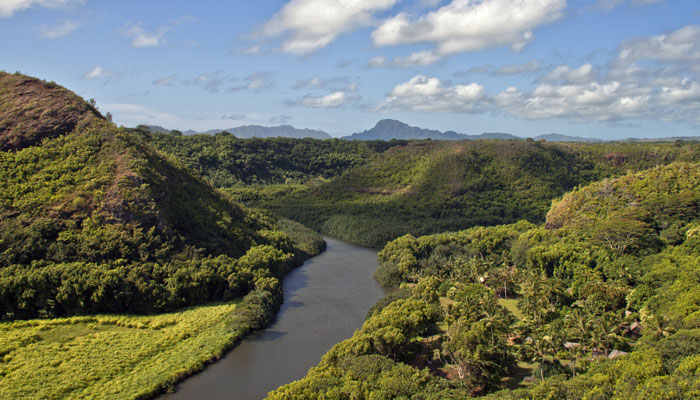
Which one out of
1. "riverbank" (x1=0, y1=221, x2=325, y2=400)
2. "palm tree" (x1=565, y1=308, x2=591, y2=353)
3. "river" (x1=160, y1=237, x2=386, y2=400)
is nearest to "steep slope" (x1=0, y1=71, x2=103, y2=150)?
"riverbank" (x1=0, y1=221, x2=325, y2=400)

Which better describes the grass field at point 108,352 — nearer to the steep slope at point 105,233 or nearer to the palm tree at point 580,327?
the steep slope at point 105,233

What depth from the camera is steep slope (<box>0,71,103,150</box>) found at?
7462 cm

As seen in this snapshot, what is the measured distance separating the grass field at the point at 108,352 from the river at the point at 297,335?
2075mm

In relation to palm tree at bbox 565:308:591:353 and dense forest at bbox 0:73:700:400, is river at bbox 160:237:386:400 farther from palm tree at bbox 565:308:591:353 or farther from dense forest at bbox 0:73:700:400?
palm tree at bbox 565:308:591:353

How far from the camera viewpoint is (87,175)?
70.1 meters

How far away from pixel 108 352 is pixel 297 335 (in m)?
18.7

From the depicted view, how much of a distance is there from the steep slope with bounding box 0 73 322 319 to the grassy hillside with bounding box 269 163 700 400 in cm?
2289

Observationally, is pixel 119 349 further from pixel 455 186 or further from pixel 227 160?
pixel 227 160

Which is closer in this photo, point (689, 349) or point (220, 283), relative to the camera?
point (689, 349)

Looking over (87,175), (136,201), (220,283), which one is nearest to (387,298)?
(220,283)

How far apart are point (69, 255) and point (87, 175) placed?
47.8ft

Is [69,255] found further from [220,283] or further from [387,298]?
[387,298]

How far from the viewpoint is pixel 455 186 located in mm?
135625

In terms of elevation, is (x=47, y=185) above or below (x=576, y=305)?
above
